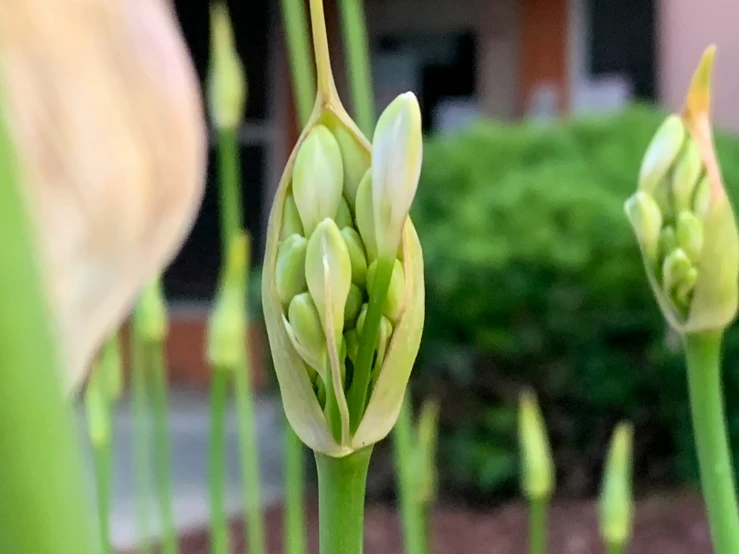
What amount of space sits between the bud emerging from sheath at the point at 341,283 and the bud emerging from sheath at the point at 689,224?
2.2 inches

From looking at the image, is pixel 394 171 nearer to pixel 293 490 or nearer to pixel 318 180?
pixel 318 180

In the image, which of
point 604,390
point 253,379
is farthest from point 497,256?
point 253,379

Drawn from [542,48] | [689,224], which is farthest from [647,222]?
[542,48]

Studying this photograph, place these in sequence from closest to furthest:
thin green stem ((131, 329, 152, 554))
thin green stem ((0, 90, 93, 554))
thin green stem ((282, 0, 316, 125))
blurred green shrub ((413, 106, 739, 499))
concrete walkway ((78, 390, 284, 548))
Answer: thin green stem ((0, 90, 93, 554)) < thin green stem ((282, 0, 316, 125)) < thin green stem ((131, 329, 152, 554)) < blurred green shrub ((413, 106, 739, 499)) < concrete walkway ((78, 390, 284, 548))

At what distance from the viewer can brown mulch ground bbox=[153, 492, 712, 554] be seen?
130 cm

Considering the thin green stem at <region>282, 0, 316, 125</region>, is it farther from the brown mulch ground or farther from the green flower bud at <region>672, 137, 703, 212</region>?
the brown mulch ground

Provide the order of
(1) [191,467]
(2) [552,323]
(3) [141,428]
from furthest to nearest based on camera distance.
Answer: (1) [191,467], (2) [552,323], (3) [141,428]

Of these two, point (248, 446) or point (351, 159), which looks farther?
point (248, 446)

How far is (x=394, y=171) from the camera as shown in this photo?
9 centimetres

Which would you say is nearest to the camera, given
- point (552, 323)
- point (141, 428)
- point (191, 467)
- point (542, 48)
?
point (141, 428)

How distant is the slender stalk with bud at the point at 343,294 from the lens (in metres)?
0.09

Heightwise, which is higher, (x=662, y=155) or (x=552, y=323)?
(x=662, y=155)

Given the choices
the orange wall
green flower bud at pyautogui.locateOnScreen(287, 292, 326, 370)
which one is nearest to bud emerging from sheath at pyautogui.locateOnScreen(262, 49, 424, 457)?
green flower bud at pyautogui.locateOnScreen(287, 292, 326, 370)

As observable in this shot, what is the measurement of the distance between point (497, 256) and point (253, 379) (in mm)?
924
